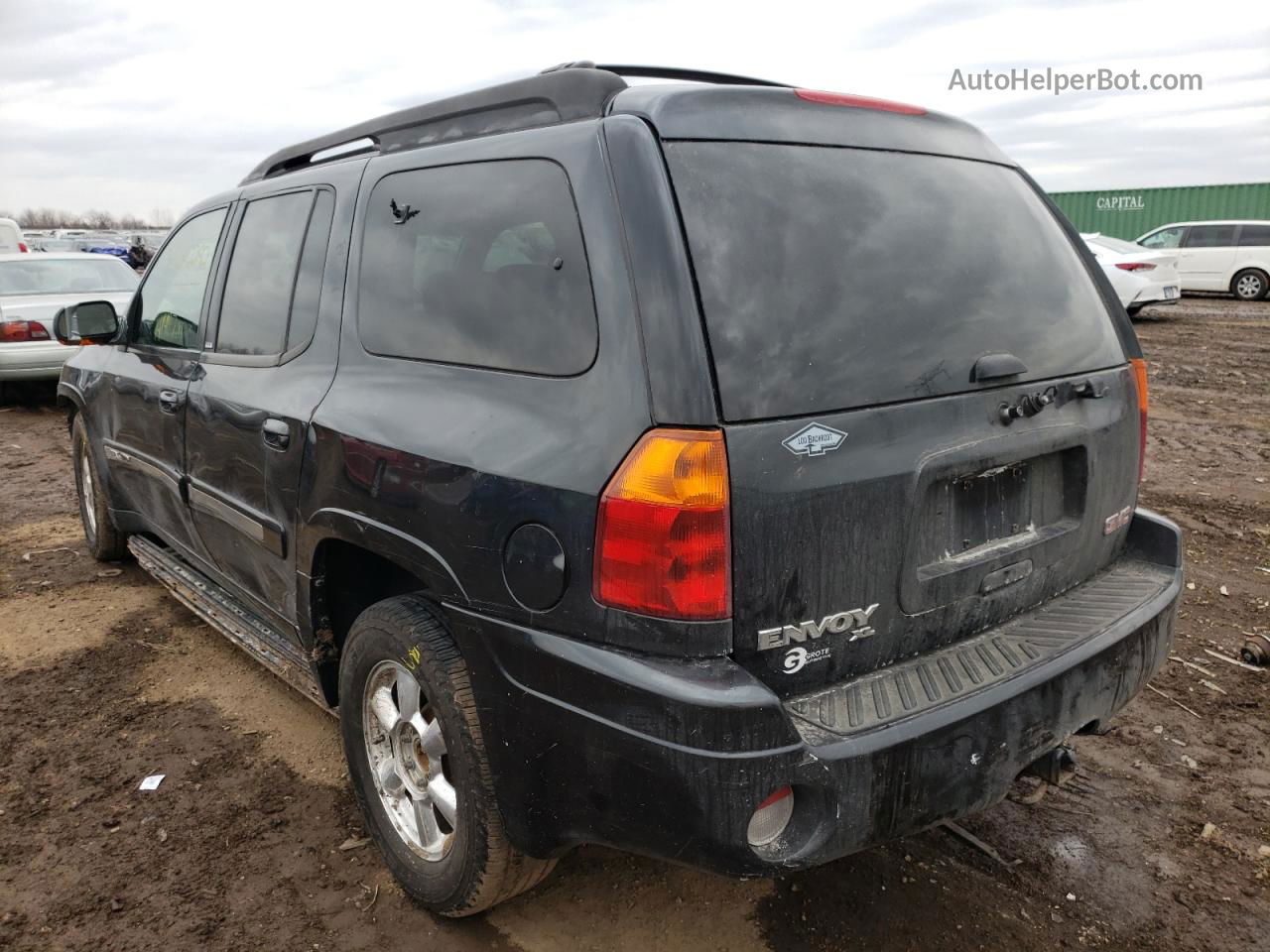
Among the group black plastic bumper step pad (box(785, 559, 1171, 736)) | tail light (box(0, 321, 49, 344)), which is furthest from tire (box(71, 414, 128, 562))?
tail light (box(0, 321, 49, 344))

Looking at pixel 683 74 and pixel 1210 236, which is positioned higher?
pixel 683 74

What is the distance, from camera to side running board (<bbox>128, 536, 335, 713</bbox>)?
3.14 m

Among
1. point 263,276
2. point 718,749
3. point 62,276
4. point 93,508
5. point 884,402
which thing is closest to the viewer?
point 718,749

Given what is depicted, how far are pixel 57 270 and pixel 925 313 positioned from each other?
37.9ft

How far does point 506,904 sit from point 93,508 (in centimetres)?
380

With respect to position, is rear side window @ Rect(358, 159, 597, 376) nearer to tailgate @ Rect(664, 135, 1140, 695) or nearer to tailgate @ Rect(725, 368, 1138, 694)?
tailgate @ Rect(664, 135, 1140, 695)

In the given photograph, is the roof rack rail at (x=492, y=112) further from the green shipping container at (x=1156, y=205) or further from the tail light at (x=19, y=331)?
the green shipping container at (x=1156, y=205)

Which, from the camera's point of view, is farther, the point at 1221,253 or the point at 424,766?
the point at 1221,253

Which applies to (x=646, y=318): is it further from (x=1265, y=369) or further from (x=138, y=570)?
(x=1265, y=369)

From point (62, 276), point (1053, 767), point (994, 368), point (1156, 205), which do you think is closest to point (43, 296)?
point (62, 276)

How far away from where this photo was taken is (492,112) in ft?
8.00

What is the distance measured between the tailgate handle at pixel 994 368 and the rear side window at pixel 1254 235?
2083 centimetres

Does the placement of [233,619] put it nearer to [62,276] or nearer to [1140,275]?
[62,276]

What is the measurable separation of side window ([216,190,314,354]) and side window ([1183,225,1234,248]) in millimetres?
21136
